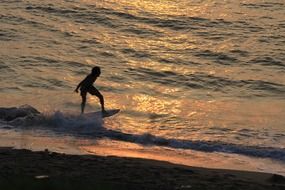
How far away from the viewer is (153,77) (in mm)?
26547

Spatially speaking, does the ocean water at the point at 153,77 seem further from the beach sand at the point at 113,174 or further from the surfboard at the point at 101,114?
the beach sand at the point at 113,174

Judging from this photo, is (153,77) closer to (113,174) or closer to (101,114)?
(101,114)

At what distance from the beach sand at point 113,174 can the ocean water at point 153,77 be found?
4.43 feet

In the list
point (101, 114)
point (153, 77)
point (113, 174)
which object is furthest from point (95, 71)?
point (153, 77)

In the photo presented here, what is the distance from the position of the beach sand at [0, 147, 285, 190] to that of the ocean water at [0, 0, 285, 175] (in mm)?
1350

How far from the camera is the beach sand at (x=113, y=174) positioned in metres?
10.9

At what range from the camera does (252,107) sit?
21016 millimetres

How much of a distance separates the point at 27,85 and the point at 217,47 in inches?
446

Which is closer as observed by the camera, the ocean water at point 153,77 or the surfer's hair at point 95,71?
the ocean water at point 153,77

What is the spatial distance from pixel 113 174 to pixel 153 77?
14.6 m

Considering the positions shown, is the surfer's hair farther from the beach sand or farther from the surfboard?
the beach sand

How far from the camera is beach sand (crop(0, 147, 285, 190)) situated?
10.9m

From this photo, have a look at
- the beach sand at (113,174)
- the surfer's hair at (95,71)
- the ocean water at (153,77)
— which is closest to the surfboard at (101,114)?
the ocean water at (153,77)

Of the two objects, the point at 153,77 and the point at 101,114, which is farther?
the point at 153,77
